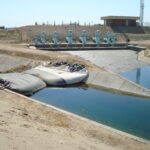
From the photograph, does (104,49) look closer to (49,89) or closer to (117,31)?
(117,31)

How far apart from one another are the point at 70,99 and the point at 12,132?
8884 millimetres

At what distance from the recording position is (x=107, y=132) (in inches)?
431

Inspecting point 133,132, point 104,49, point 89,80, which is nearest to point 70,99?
point 89,80

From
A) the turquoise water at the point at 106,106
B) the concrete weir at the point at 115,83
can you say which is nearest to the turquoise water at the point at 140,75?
the concrete weir at the point at 115,83

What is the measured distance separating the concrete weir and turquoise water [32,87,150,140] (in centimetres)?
77

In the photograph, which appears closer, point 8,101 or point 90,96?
point 8,101

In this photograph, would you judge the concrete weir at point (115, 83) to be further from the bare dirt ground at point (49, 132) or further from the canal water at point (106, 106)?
the bare dirt ground at point (49, 132)

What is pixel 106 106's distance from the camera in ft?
53.4

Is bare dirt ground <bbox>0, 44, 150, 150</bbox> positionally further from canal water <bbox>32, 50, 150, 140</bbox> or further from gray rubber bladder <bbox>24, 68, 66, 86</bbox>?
gray rubber bladder <bbox>24, 68, 66, 86</bbox>

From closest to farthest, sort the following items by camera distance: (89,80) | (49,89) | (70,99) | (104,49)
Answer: (70,99), (49,89), (89,80), (104,49)

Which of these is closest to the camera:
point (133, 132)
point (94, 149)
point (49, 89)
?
point (94, 149)

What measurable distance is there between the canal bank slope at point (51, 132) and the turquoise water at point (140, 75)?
11.7 metres

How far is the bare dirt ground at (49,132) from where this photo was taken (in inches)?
337

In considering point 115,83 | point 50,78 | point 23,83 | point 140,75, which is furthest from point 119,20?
point 23,83
